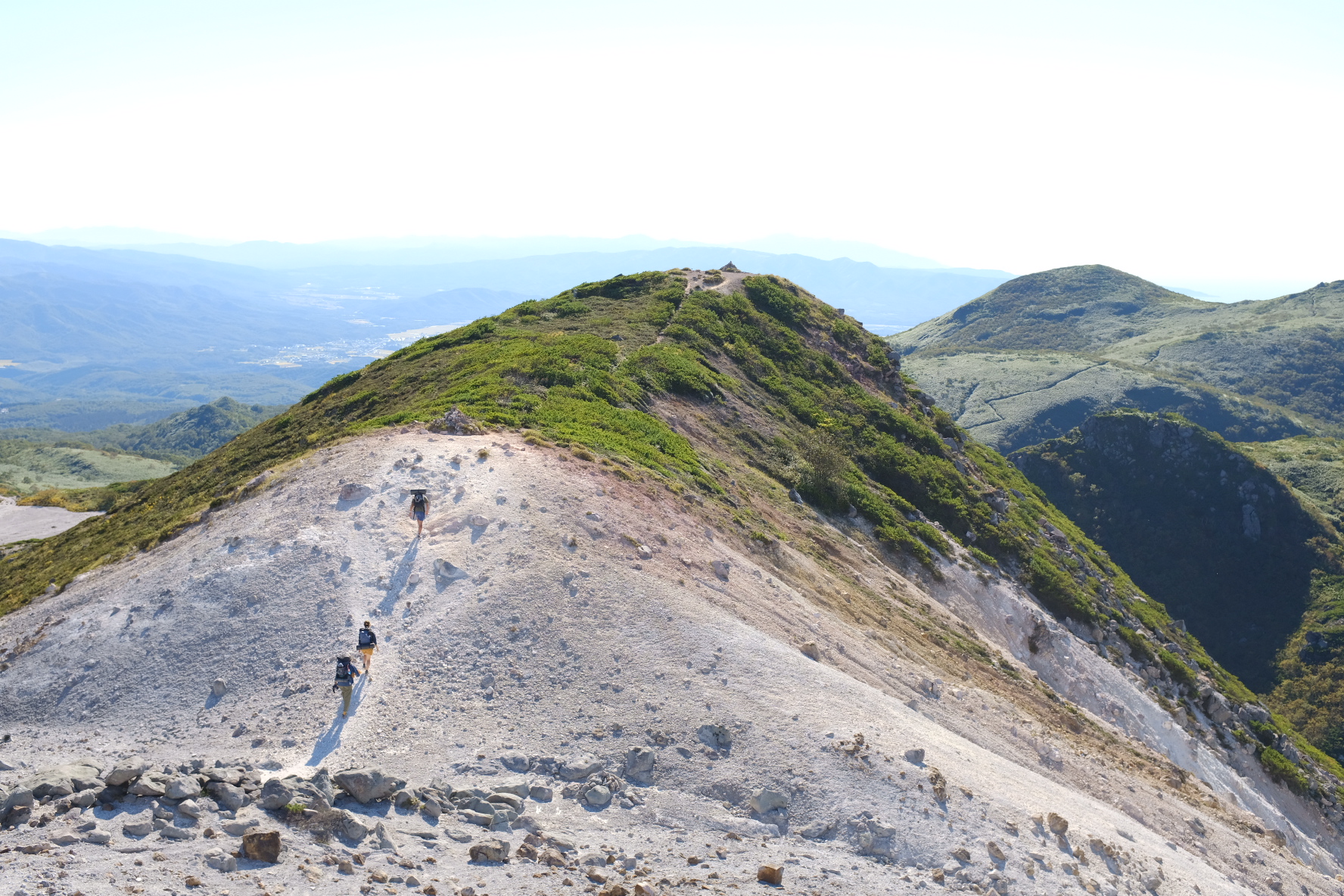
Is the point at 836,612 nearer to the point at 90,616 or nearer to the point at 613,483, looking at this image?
the point at 613,483

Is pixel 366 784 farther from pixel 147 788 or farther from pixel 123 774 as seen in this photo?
pixel 123 774

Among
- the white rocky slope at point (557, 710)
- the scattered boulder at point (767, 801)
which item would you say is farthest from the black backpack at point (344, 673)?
the scattered boulder at point (767, 801)

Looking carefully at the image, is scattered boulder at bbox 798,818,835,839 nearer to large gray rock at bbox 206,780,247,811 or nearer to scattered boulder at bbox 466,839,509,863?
scattered boulder at bbox 466,839,509,863

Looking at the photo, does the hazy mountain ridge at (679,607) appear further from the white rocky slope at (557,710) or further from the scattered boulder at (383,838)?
the scattered boulder at (383,838)

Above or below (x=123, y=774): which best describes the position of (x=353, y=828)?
below

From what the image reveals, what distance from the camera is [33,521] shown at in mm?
64375

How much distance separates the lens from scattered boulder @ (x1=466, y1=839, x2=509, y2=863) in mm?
11227

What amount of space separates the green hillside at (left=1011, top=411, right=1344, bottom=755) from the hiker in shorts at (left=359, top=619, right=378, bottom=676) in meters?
65.3

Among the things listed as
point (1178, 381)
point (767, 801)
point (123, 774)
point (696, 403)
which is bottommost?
point (767, 801)

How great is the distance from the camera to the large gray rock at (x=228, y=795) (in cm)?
1134

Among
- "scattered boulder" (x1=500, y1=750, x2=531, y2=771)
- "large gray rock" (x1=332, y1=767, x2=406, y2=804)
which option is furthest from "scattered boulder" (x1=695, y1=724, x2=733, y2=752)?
"large gray rock" (x1=332, y1=767, x2=406, y2=804)

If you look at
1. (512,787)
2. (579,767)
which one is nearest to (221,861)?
(512,787)

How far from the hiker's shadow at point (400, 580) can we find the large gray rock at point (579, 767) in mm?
5423

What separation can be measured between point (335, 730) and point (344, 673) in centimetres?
95
